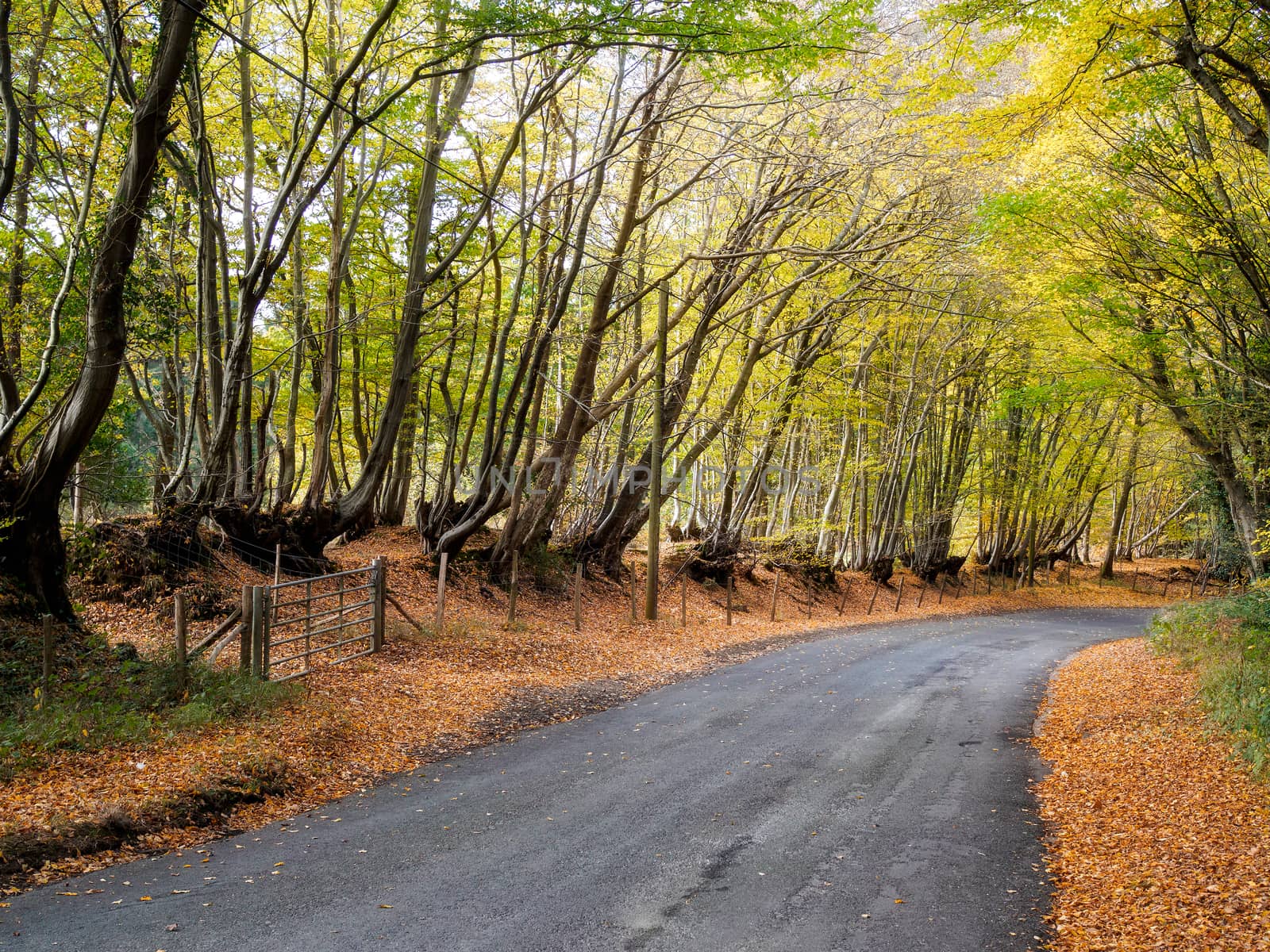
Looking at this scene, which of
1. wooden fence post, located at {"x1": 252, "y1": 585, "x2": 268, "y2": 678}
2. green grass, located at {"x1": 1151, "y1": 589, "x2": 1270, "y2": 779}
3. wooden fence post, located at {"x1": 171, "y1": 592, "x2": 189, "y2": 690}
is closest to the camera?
green grass, located at {"x1": 1151, "y1": 589, "x2": 1270, "y2": 779}

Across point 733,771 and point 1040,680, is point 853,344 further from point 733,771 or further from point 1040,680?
point 733,771

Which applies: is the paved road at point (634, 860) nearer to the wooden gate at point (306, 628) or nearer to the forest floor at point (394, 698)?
the forest floor at point (394, 698)

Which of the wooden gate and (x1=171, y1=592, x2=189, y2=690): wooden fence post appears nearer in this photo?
(x1=171, y1=592, x2=189, y2=690): wooden fence post

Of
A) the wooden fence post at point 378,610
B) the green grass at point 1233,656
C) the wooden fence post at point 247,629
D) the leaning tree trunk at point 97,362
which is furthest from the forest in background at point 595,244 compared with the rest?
the green grass at point 1233,656

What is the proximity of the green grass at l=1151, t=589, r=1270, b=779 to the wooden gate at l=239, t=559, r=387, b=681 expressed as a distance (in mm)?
8971

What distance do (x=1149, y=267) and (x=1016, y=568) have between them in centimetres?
2706

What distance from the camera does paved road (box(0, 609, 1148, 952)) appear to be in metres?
4.29

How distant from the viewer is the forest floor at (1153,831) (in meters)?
4.48

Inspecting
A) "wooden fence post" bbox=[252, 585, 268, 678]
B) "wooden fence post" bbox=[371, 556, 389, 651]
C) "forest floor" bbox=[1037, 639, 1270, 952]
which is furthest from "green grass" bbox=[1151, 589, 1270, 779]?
"wooden fence post" bbox=[371, 556, 389, 651]


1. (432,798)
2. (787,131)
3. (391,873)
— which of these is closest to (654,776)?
(432,798)

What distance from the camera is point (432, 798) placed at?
6469mm

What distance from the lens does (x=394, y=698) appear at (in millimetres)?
9203

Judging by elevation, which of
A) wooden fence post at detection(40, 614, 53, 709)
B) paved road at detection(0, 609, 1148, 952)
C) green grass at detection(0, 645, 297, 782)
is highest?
wooden fence post at detection(40, 614, 53, 709)

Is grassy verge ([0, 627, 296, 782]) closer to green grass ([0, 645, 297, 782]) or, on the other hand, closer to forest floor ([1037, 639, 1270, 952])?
green grass ([0, 645, 297, 782])
